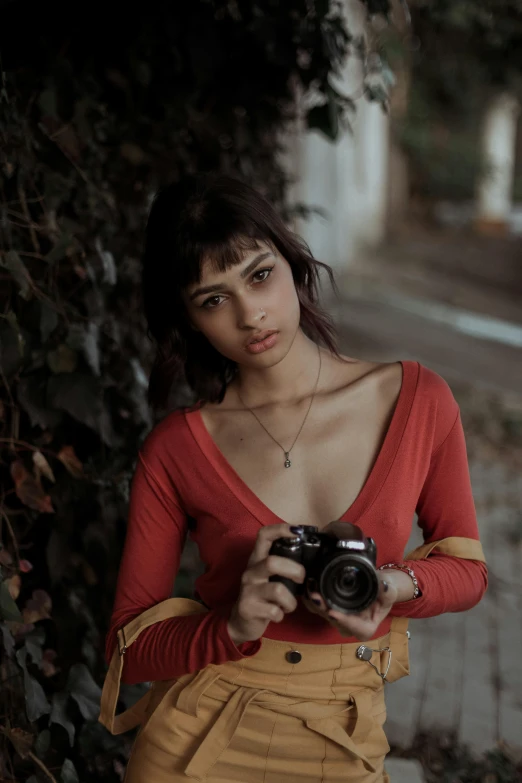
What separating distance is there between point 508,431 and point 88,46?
459 cm

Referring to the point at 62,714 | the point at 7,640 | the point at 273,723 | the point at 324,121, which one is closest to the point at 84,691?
the point at 62,714

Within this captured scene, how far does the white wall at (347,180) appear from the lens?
919 cm

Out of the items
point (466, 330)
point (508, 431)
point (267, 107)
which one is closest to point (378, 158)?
point (466, 330)

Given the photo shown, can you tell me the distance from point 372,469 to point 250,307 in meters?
0.39

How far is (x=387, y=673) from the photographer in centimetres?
174

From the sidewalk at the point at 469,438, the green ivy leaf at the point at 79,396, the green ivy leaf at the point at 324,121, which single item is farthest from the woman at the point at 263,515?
the green ivy leaf at the point at 324,121

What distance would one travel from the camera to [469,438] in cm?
623

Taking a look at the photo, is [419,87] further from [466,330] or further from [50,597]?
[50,597]

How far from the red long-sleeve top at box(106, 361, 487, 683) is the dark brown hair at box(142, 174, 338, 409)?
145 millimetres

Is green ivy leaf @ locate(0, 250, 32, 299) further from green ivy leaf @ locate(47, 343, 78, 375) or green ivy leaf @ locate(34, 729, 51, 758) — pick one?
green ivy leaf @ locate(34, 729, 51, 758)

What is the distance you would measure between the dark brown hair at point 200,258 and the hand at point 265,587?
20.2 inches

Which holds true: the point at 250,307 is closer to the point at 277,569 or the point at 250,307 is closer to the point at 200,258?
the point at 200,258

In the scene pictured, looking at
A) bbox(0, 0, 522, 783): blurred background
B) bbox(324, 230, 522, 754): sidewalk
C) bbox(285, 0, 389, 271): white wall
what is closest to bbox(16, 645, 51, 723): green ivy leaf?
bbox(0, 0, 522, 783): blurred background

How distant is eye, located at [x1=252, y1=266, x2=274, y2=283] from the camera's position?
5.64 ft
